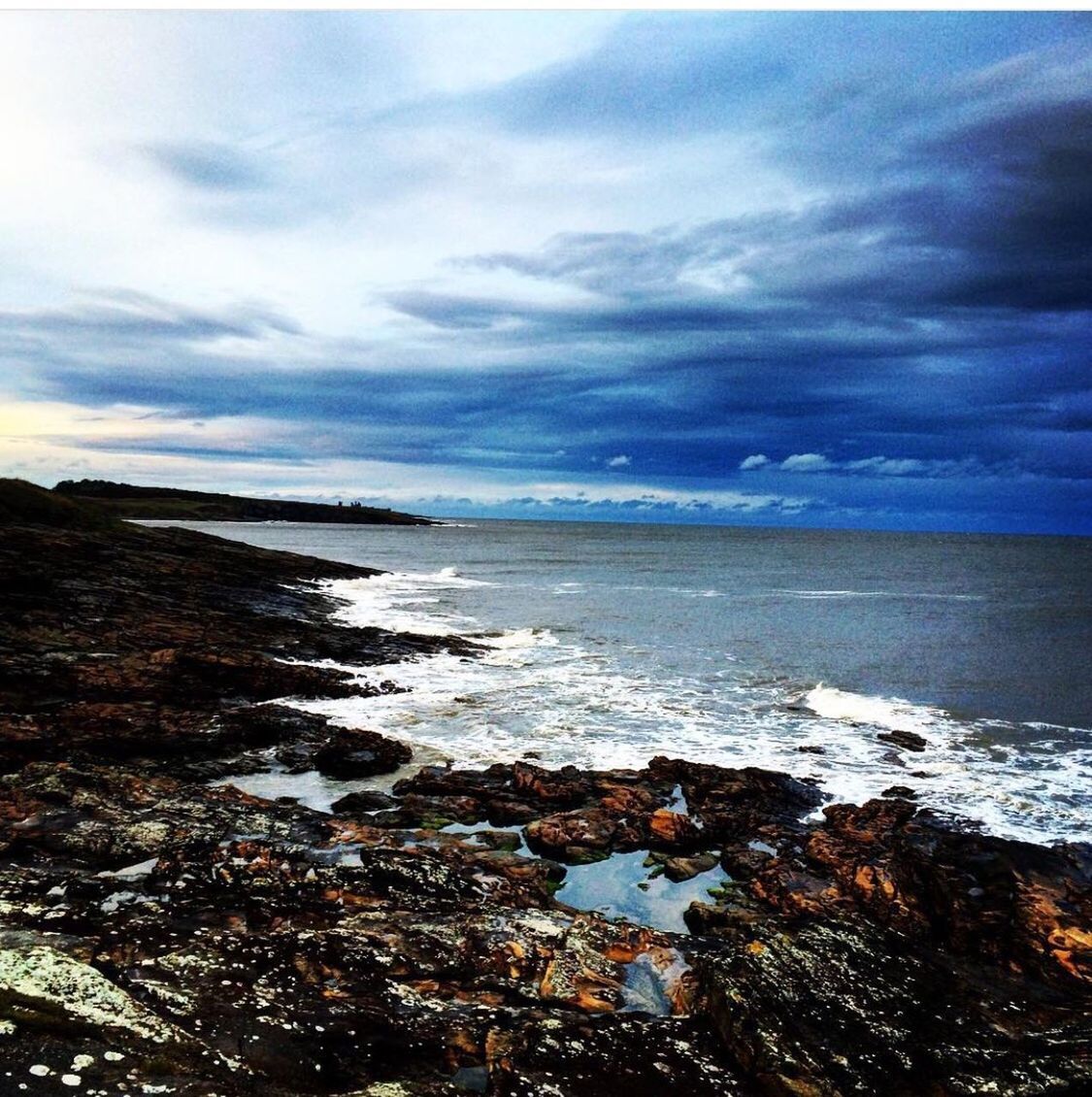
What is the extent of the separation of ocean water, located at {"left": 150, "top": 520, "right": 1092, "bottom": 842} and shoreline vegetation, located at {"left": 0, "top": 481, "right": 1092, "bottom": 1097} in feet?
9.28

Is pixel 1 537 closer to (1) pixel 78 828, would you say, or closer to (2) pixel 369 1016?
(1) pixel 78 828

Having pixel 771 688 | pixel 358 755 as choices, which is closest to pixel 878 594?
pixel 771 688

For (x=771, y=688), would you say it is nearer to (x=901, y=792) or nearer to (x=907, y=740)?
(x=907, y=740)

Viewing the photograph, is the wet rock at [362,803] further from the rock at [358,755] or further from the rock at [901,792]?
the rock at [901,792]

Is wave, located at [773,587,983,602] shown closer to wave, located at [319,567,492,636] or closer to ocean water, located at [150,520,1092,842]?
ocean water, located at [150,520,1092,842]

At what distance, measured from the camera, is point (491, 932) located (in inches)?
421

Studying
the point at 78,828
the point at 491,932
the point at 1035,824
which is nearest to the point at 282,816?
the point at 78,828

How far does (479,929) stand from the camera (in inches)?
424

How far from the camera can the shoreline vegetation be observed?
751cm

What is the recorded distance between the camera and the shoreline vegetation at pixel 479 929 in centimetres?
751

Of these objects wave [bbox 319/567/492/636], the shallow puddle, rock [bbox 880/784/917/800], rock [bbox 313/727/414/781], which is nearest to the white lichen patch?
the shallow puddle

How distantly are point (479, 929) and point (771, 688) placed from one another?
88.0ft

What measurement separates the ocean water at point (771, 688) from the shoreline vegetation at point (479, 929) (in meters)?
2.83

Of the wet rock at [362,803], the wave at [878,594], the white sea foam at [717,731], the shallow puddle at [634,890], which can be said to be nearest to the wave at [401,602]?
the white sea foam at [717,731]
